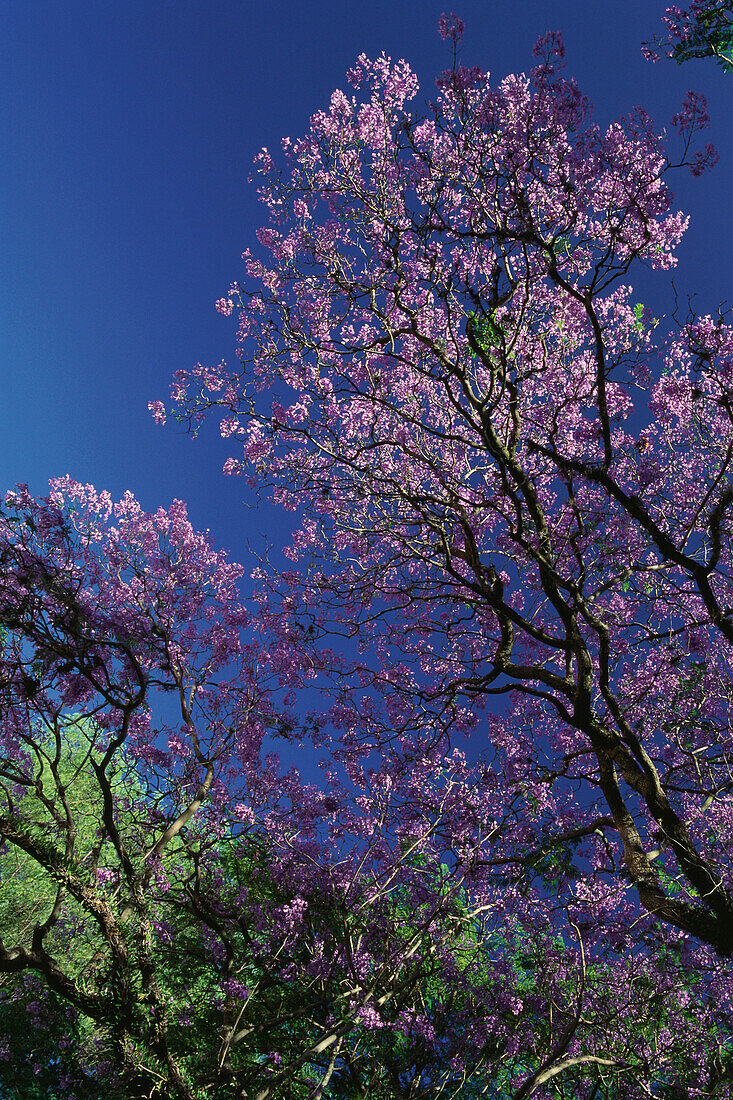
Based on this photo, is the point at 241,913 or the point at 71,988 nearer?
the point at 71,988

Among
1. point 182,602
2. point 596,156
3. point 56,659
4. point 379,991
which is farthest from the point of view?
point 182,602

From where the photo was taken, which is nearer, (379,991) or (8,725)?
(379,991)

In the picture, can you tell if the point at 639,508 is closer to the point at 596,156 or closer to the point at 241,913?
the point at 596,156

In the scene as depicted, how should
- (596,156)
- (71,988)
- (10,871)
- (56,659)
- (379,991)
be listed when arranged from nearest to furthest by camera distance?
(71,988)
(56,659)
(379,991)
(596,156)
(10,871)

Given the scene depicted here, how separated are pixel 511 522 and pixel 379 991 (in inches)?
217

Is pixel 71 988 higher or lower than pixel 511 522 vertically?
lower

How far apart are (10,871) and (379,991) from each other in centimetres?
1299

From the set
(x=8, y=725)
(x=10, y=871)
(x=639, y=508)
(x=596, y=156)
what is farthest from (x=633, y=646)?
(x=10, y=871)

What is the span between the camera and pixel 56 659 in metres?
6.25

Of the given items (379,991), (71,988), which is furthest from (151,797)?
(71,988)

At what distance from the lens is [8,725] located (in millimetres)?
7773

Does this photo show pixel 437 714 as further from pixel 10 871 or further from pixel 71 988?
pixel 10 871

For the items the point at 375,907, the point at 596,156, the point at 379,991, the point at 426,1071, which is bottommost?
the point at 426,1071

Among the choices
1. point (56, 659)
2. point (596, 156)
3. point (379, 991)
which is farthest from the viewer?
point (596, 156)
